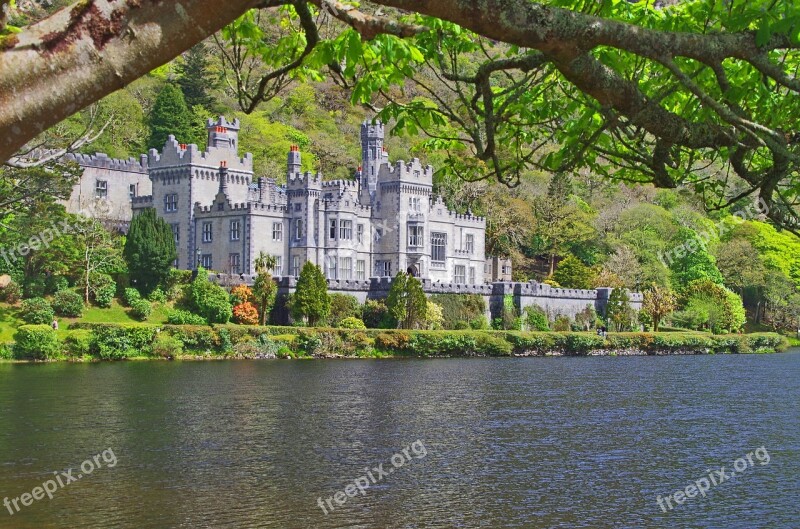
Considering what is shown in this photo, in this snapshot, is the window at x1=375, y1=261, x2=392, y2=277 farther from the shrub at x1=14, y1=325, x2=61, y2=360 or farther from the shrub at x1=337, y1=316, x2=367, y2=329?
the shrub at x1=14, y1=325, x2=61, y2=360

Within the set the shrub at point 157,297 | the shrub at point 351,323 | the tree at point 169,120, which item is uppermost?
the tree at point 169,120

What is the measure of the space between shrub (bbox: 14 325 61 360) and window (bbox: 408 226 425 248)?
2931cm

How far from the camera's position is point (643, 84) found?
32.3 feet

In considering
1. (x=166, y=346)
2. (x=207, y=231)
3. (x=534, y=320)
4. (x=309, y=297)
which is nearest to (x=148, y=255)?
(x=166, y=346)

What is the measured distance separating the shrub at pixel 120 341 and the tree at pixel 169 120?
3576 cm

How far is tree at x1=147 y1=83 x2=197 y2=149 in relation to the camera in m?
84.4

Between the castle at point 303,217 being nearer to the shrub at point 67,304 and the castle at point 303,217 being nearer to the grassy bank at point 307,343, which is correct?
the grassy bank at point 307,343

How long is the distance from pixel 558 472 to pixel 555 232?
6590 cm

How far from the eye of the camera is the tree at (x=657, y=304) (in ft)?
249

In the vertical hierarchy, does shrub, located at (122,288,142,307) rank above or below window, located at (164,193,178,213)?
below

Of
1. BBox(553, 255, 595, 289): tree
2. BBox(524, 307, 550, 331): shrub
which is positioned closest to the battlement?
BBox(524, 307, 550, 331): shrub

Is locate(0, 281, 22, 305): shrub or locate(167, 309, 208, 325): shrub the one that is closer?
locate(0, 281, 22, 305): shrub

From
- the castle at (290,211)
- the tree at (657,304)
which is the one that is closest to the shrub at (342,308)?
the castle at (290,211)

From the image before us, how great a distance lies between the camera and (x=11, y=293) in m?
53.7
